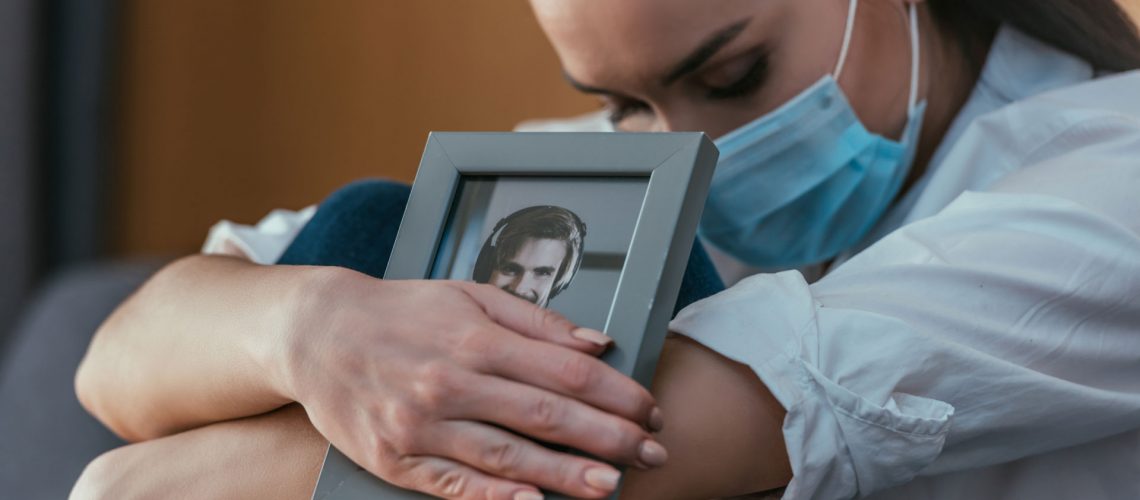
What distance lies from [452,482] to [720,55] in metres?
0.45

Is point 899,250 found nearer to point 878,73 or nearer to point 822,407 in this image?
point 822,407

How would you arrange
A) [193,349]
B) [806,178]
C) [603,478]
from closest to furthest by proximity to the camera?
[603,478]
[193,349]
[806,178]

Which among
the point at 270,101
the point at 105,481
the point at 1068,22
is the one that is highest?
the point at 270,101

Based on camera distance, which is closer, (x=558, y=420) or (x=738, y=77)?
(x=558, y=420)

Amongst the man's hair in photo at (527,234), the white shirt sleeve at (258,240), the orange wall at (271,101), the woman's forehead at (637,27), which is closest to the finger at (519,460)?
the man's hair in photo at (527,234)

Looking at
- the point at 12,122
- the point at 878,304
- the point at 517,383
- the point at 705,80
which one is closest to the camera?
the point at 517,383

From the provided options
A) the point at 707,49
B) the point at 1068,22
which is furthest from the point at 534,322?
the point at 1068,22

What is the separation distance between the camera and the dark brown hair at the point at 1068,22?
106 cm

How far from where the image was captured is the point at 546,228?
664mm

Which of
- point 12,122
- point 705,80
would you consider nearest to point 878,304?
point 705,80

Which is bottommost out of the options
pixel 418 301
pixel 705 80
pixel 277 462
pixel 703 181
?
→ pixel 277 462

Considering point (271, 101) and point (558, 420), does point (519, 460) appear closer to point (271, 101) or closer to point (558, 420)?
point (558, 420)

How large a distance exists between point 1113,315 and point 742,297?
0.27 metres

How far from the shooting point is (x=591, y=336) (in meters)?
0.58
